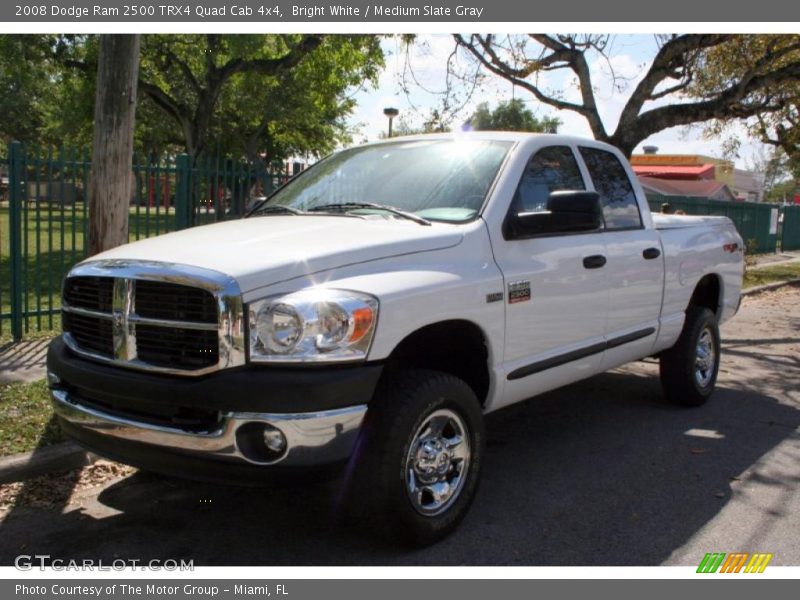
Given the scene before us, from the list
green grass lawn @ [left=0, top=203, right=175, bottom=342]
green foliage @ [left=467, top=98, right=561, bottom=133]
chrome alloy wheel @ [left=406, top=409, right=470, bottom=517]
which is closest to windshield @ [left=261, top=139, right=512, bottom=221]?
chrome alloy wheel @ [left=406, top=409, right=470, bottom=517]

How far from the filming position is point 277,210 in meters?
4.73

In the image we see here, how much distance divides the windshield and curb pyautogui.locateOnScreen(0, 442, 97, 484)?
1.95m

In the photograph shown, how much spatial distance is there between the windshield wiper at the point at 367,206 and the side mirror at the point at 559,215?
503 mm

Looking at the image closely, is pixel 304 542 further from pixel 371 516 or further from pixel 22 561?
pixel 22 561

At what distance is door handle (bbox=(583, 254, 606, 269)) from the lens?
4.62 meters

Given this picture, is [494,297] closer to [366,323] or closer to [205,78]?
[366,323]

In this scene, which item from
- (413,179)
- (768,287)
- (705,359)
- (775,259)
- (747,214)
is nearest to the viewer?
(413,179)

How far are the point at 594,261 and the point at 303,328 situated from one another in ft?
7.51

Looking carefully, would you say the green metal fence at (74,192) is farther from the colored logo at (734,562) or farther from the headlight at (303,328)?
the colored logo at (734,562)

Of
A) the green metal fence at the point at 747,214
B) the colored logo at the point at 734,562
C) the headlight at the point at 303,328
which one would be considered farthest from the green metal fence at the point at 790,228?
the headlight at the point at 303,328

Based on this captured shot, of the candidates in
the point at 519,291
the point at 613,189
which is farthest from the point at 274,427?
the point at 613,189

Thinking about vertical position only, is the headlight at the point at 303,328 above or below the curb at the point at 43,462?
above

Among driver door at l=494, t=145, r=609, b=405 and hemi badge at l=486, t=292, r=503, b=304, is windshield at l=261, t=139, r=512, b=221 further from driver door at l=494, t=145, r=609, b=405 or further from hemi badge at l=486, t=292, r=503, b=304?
hemi badge at l=486, t=292, r=503, b=304

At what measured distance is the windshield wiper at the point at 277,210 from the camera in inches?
180
